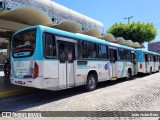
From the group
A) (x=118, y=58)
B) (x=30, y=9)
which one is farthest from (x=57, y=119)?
(x=118, y=58)

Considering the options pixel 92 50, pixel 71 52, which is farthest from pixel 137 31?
pixel 71 52

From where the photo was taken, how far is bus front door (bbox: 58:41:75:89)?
8078 mm

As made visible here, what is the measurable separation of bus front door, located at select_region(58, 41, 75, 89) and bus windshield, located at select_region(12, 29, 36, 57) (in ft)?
3.82

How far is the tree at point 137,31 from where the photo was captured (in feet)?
106

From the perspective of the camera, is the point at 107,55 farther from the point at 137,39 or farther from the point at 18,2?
the point at 137,39

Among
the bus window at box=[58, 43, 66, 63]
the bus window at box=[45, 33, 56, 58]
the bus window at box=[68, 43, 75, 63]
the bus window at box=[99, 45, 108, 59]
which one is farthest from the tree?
the bus window at box=[45, 33, 56, 58]

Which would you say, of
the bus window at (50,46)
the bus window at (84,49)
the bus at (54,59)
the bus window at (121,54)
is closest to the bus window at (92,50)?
the bus at (54,59)

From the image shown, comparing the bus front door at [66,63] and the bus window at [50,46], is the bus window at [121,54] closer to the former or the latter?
the bus front door at [66,63]

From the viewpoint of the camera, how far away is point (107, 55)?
11875mm

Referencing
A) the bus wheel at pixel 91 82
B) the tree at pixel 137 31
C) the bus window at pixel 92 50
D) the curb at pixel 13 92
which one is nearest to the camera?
the curb at pixel 13 92

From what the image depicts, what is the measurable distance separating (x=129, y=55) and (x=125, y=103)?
29.7 feet

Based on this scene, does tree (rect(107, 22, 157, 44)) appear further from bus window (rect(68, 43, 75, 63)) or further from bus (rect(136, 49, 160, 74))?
bus window (rect(68, 43, 75, 63))

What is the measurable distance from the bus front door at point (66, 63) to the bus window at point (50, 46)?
1.26ft

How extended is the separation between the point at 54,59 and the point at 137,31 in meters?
27.6
